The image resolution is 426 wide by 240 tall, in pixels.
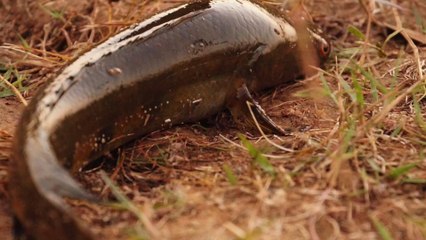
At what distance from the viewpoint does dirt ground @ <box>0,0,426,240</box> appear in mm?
2162

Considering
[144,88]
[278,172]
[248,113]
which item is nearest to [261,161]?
[278,172]

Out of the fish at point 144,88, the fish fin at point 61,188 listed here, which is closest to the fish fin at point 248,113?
the fish at point 144,88

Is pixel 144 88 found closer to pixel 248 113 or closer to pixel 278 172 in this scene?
pixel 248 113

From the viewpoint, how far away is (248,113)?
3287 mm

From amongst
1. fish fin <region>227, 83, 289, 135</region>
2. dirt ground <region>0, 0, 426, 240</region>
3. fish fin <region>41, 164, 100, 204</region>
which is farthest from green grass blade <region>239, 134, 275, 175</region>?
fish fin <region>41, 164, 100, 204</region>

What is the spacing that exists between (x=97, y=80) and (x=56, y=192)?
0.75 meters

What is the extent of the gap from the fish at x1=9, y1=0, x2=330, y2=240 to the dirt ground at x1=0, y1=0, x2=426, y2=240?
0.11 metres

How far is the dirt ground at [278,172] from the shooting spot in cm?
216

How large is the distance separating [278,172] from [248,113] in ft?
2.98

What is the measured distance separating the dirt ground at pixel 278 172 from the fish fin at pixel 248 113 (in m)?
0.07

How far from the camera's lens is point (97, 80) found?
2.66m

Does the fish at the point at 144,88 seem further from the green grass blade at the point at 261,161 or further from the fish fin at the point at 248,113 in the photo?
the green grass blade at the point at 261,161

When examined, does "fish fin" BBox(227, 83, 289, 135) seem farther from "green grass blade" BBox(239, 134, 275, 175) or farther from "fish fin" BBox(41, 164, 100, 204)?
"fish fin" BBox(41, 164, 100, 204)

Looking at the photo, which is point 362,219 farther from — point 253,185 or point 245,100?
point 245,100
